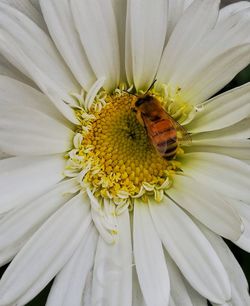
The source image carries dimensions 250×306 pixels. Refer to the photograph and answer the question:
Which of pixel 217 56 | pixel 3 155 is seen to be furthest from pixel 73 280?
Answer: pixel 217 56

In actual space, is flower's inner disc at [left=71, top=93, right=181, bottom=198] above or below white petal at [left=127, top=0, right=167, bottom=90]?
below

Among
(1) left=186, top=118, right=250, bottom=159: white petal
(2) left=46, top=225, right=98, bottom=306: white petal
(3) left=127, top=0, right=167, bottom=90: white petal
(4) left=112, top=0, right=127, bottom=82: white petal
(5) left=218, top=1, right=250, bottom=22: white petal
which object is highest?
(4) left=112, top=0, right=127, bottom=82: white petal

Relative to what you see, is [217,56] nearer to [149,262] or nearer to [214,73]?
[214,73]

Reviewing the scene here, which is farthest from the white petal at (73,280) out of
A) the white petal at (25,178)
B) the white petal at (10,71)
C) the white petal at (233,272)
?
the white petal at (10,71)

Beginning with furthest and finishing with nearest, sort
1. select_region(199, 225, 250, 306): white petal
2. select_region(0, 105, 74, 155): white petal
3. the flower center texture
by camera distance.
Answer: the flower center texture → select_region(199, 225, 250, 306): white petal → select_region(0, 105, 74, 155): white petal

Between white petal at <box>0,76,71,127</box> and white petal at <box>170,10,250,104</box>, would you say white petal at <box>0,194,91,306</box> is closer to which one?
white petal at <box>0,76,71,127</box>

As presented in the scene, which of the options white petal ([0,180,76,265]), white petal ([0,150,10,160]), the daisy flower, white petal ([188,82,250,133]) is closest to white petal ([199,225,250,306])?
the daisy flower

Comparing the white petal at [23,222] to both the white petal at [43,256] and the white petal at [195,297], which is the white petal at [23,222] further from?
the white petal at [195,297]

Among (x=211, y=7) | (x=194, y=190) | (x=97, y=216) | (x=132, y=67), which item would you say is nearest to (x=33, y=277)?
(x=97, y=216)
